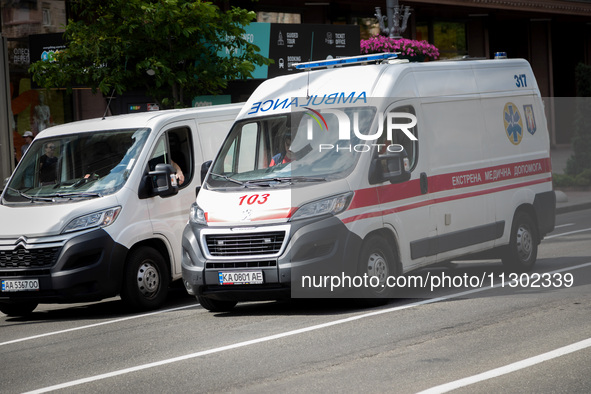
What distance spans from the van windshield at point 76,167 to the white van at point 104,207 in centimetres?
1

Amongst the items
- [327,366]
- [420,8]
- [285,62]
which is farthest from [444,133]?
[420,8]

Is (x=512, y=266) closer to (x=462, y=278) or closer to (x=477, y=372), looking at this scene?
(x=462, y=278)

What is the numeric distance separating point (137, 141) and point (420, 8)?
20.4 meters

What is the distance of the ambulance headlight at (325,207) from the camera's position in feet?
30.7

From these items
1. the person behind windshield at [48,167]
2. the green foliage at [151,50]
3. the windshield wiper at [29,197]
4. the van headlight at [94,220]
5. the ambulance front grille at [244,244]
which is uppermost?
the green foliage at [151,50]

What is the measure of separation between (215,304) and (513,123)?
4573 mm

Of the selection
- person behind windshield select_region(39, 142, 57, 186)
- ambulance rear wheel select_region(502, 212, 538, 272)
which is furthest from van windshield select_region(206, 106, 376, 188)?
ambulance rear wheel select_region(502, 212, 538, 272)

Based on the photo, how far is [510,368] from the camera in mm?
6723

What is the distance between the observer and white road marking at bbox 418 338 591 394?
20.5 feet

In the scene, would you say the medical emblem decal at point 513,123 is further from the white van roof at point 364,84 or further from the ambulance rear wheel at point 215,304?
the ambulance rear wheel at point 215,304

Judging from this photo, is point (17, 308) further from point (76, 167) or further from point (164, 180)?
point (164, 180)

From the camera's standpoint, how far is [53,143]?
39.1 feet

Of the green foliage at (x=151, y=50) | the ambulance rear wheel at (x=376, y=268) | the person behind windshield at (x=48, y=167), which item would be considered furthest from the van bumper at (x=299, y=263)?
the green foliage at (x=151, y=50)

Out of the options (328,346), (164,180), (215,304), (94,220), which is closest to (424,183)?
(215,304)
